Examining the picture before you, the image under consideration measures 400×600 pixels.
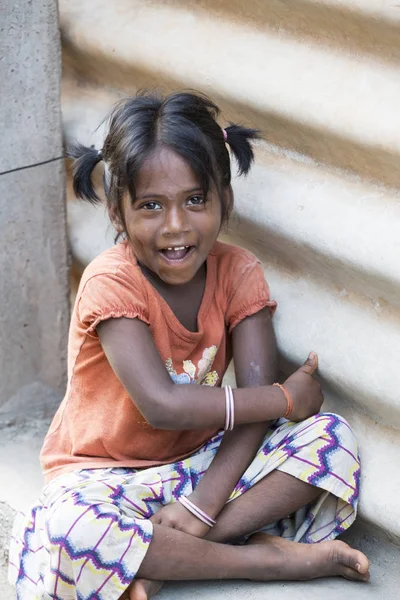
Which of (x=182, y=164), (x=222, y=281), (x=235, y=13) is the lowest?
(x=222, y=281)

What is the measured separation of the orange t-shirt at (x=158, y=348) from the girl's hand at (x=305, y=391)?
0.58 ft

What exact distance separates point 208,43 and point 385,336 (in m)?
0.90

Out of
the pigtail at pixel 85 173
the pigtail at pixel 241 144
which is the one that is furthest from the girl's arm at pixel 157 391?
the pigtail at pixel 241 144

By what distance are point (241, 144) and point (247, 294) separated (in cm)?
36

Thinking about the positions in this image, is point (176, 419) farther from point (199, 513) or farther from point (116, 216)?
point (116, 216)

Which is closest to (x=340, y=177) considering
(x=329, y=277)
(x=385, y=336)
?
(x=329, y=277)

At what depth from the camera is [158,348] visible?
2447mm

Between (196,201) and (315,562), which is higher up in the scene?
(196,201)

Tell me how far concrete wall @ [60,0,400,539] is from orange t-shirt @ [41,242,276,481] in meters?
0.12

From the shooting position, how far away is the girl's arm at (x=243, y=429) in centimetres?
239

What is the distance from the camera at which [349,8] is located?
2.35m

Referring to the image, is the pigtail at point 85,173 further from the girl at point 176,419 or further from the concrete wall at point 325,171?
the concrete wall at point 325,171

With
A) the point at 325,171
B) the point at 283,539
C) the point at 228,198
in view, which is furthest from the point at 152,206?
the point at 283,539

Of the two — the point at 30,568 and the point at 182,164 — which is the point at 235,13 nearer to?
the point at 182,164
